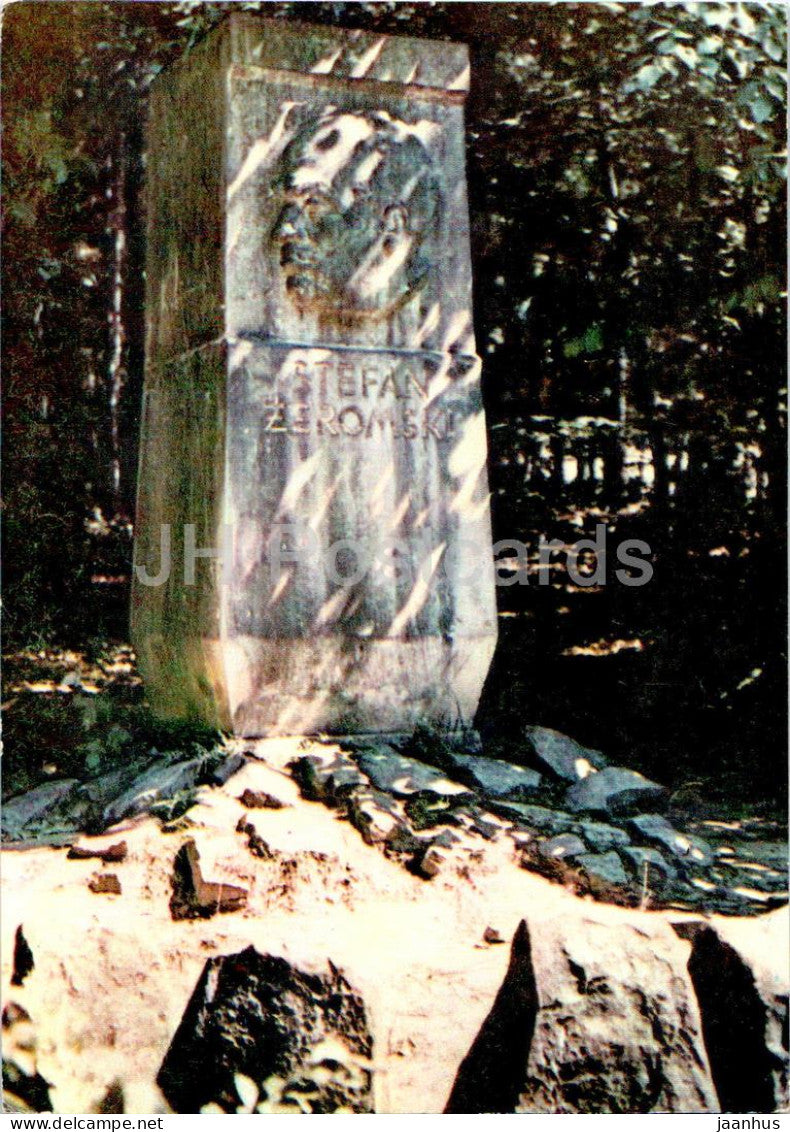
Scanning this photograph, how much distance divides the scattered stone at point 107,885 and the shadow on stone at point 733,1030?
68.7 inches

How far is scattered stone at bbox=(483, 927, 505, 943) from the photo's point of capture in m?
3.85

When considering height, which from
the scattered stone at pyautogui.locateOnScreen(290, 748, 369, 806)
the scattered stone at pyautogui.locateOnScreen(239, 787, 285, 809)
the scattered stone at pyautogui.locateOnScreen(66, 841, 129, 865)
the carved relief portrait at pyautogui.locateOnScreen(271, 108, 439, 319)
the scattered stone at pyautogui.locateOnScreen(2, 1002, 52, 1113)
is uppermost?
the carved relief portrait at pyautogui.locateOnScreen(271, 108, 439, 319)

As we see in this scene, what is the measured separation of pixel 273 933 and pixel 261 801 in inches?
29.3

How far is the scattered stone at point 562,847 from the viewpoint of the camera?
443 cm

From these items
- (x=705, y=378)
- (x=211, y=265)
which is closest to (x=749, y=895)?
(x=211, y=265)

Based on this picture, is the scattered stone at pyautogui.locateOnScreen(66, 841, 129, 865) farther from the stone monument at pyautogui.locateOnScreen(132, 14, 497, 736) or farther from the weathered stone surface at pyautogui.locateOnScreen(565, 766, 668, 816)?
the weathered stone surface at pyautogui.locateOnScreen(565, 766, 668, 816)

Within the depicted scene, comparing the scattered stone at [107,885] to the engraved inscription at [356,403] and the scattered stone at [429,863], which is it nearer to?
the scattered stone at [429,863]

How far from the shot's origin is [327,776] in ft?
15.3

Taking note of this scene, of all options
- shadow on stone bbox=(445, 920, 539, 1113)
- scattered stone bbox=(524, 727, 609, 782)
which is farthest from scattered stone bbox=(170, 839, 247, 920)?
scattered stone bbox=(524, 727, 609, 782)

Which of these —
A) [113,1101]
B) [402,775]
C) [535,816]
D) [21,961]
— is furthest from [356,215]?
[113,1101]

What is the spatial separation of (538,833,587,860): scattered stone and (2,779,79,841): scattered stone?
1.94 metres

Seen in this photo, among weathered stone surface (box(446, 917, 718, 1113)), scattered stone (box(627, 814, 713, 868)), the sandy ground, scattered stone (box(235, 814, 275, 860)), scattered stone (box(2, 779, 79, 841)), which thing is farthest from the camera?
scattered stone (box(2, 779, 79, 841))

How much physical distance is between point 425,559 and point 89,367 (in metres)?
3.21

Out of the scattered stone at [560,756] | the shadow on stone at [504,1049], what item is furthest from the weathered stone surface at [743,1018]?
the scattered stone at [560,756]
